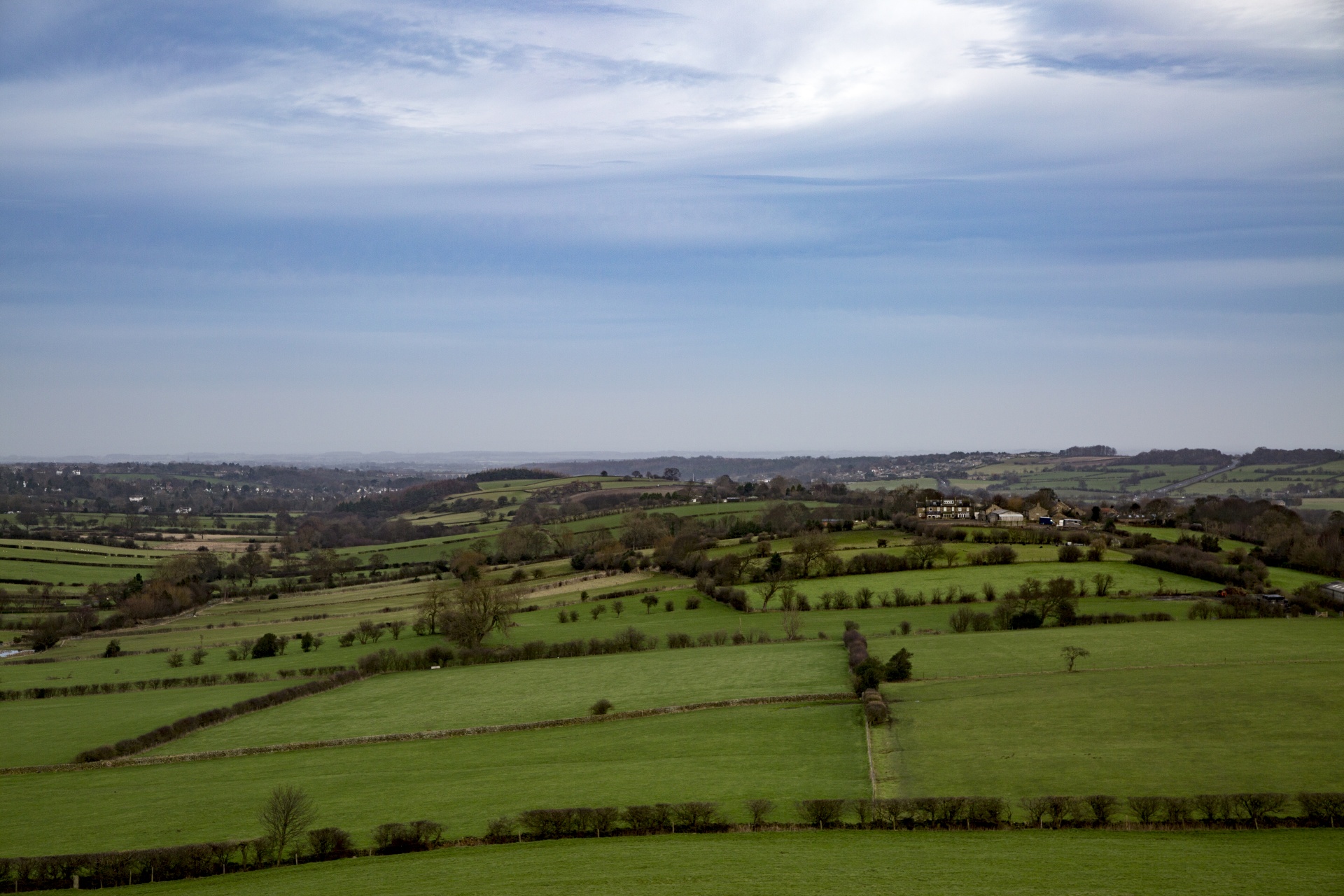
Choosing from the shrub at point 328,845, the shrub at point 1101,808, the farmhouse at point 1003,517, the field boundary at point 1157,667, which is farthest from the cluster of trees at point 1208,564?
the shrub at point 328,845

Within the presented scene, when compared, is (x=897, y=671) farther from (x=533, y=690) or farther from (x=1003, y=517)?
(x=1003, y=517)

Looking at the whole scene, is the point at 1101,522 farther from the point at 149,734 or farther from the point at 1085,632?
the point at 149,734

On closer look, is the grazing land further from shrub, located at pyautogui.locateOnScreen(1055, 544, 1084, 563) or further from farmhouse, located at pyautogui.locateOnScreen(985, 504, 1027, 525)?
farmhouse, located at pyautogui.locateOnScreen(985, 504, 1027, 525)

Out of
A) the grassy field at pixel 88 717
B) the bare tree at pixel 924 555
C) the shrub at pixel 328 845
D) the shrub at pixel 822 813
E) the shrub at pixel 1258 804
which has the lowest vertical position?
the grassy field at pixel 88 717

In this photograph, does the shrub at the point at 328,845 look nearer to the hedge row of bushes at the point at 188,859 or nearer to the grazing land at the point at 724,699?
the hedge row of bushes at the point at 188,859

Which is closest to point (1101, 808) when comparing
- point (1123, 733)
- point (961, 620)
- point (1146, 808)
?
point (1146, 808)

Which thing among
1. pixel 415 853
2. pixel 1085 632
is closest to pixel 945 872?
pixel 415 853

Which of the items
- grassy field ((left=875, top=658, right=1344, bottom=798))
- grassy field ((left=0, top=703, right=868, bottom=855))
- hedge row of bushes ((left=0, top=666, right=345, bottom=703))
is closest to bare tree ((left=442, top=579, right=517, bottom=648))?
hedge row of bushes ((left=0, top=666, right=345, bottom=703))
